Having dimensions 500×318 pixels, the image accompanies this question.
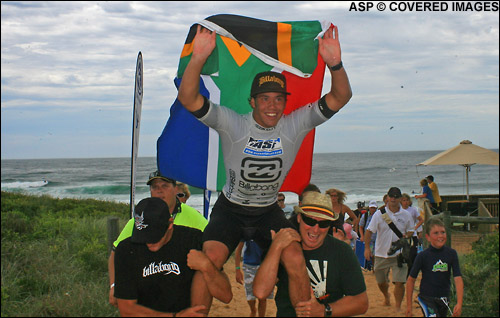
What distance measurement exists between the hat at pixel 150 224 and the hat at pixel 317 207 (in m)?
1.04

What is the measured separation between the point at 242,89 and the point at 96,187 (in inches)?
1807

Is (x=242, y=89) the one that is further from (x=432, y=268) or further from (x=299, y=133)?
(x=432, y=268)

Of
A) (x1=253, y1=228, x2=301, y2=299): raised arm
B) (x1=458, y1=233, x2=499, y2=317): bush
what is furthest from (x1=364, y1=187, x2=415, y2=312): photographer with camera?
(x1=253, y1=228, x2=301, y2=299): raised arm

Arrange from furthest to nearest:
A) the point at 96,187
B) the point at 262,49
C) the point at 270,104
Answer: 1. the point at 96,187
2. the point at 262,49
3. the point at 270,104

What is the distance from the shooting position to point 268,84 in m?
3.87

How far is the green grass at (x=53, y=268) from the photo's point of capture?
6.37m

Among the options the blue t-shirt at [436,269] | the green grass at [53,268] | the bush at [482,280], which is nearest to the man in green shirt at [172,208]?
the green grass at [53,268]

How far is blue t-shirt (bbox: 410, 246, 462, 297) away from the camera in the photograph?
5469mm

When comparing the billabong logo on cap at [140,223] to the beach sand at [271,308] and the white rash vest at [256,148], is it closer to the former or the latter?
the white rash vest at [256,148]

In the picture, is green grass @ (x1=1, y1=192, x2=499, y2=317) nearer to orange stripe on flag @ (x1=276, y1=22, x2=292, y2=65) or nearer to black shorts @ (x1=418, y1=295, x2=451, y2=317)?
black shorts @ (x1=418, y1=295, x2=451, y2=317)

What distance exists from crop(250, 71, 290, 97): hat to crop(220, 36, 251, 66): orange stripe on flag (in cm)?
91

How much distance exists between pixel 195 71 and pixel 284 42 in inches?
44.2

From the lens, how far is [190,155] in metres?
5.25

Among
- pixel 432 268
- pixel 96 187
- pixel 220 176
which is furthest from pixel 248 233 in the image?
pixel 96 187
